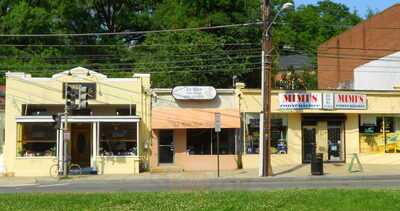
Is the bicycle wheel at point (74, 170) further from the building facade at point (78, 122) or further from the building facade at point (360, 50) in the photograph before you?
the building facade at point (360, 50)

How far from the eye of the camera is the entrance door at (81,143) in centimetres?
3834

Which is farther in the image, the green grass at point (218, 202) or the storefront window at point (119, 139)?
the storefront window at point (119, 139)

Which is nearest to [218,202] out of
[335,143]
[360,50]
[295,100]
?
[295,100]

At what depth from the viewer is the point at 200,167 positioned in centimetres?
3709

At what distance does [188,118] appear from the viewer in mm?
37000

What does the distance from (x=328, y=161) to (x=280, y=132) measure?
3.35 metres

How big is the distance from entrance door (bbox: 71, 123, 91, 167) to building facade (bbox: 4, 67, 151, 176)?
0.41 metres

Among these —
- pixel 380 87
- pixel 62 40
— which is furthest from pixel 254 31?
pixel 62 40

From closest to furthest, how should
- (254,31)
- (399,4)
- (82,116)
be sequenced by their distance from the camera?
(82,116), (399,4), (254,31)

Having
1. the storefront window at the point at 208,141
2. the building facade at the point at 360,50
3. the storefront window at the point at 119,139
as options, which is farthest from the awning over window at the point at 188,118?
the building facade at the point at 360,50

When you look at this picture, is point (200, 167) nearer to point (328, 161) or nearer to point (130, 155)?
point (130, 155)

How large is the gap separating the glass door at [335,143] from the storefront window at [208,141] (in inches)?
236

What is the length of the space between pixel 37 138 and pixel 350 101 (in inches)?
706

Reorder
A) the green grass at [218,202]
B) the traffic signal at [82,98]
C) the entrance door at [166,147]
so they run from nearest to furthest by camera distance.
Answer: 1. the green grass at [218,202]
2. the traffic signal at [82,98]
3. the entrance door at [166,147]
